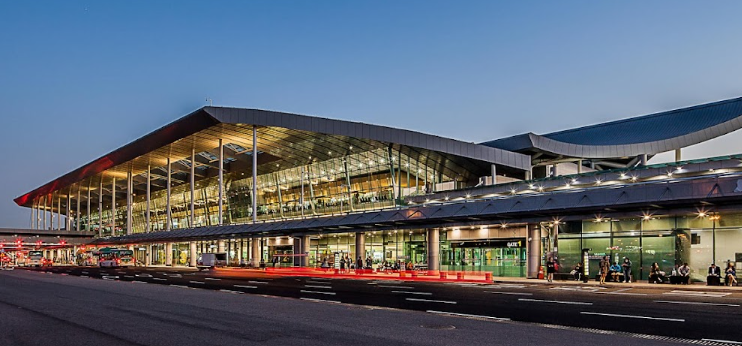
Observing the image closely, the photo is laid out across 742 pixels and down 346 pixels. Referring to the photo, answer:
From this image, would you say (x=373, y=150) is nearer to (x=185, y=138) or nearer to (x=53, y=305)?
(x=185, y=138)

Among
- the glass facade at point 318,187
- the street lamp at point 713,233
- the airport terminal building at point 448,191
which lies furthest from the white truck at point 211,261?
the street lamp at point 713,233

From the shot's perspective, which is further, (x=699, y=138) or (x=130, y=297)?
(x=699, y=138)

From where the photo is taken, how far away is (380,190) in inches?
2333

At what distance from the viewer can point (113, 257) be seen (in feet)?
263

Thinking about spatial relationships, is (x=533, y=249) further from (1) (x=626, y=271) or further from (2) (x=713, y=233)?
(2) (x=713, y=233)

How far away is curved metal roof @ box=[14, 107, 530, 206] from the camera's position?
2064 inches

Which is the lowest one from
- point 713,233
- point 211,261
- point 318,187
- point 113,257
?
point 113,257

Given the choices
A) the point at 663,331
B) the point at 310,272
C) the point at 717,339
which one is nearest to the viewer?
the point at 717,339

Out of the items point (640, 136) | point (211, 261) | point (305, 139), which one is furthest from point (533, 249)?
point (211, 261)

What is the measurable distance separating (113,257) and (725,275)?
7052 centimetres

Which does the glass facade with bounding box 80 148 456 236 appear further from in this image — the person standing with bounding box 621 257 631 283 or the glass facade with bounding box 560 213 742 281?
the person standing with bounding box 621 257 631 283

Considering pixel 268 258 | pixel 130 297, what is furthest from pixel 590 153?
pixel 130 297

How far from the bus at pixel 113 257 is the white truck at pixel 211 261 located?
18.9 m

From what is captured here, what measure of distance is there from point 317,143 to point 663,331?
47449 millimetres
